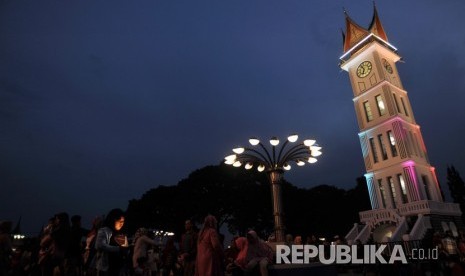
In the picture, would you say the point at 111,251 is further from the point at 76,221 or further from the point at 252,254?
the point at 252,254

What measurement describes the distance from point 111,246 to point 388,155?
90.3 feet

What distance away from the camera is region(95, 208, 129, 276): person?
5680mm

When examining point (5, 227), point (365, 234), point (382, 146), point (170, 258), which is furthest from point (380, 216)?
point (5, 227)

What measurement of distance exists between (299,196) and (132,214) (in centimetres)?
2509

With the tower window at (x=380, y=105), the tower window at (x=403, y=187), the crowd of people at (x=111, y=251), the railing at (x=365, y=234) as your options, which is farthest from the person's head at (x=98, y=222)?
the tower window at (x=380, y=105)

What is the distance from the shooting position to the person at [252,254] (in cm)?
671

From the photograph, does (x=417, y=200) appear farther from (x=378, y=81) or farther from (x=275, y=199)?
(x=275, y=199)

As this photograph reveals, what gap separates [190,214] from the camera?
132 ft

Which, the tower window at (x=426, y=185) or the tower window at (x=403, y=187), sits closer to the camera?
the tower window at (x=403, y=187)

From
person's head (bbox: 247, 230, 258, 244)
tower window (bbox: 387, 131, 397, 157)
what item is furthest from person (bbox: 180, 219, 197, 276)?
tower window (bbox: 387, 131, 397, 157)

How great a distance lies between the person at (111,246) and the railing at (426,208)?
77.9ft

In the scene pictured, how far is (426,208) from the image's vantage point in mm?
22672

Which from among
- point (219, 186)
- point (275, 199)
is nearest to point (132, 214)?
point (219, 186)

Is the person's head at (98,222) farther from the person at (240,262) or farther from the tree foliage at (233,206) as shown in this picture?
the tree foliage at (233,206)
